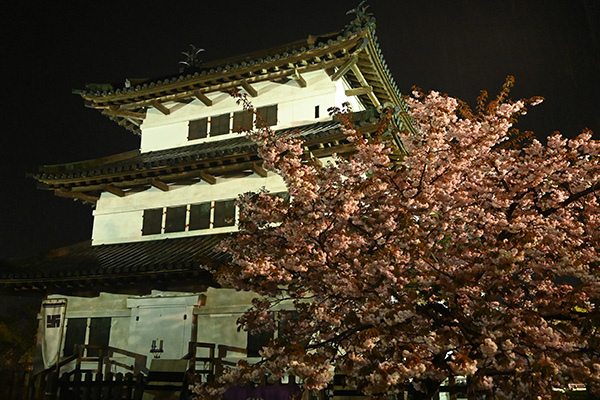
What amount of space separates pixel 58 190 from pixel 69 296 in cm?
476

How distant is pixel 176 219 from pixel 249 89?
19.8ft

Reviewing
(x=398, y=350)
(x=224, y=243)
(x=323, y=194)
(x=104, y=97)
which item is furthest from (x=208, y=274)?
(x=104, y=97)

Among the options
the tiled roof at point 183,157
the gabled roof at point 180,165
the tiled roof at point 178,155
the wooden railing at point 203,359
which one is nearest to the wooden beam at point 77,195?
the gabled roof at point 180,165

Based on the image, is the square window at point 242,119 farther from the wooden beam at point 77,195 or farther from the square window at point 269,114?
the wooden beam at point 77,195

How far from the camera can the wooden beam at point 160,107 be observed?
2139 cm

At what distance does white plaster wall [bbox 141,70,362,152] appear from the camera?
19219mm

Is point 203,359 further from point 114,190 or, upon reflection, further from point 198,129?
point 198,129

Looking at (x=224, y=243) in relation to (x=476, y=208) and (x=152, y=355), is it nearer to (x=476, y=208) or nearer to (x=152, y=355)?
(x=476, y=208)

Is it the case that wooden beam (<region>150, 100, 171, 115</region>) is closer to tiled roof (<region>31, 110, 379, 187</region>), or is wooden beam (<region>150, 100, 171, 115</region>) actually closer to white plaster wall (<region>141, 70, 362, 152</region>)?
white plaster wall (<region>141, 70, 362, 152</region>)

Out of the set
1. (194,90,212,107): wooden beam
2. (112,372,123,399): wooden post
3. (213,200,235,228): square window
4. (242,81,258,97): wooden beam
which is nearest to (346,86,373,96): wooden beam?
(242,81,258,97): wooden beam

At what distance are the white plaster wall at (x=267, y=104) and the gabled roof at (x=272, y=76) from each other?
314 mm

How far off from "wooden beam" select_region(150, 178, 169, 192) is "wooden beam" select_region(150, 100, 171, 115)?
4272mm

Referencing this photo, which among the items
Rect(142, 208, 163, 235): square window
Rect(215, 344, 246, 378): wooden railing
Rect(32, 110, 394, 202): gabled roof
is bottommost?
Rect(215, 344, 246, 378): wooden railing

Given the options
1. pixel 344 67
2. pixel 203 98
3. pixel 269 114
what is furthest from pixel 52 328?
pixel 344 67
